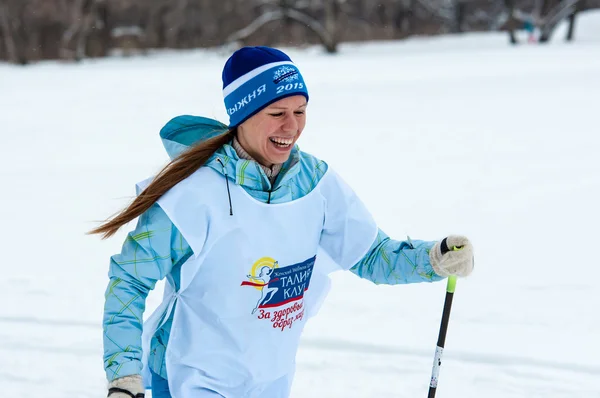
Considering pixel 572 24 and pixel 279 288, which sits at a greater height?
pixel 279 288

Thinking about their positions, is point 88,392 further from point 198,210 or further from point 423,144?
point 423,144

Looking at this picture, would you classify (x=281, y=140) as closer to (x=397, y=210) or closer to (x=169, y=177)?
(x=169, y=177)

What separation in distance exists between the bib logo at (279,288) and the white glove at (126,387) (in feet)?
1.31

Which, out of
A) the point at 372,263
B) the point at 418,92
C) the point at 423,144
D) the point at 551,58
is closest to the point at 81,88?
the point at 418,92

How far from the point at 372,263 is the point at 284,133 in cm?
57

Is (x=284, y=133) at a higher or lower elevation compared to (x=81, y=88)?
higher

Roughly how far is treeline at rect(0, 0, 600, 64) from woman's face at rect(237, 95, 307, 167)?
62.5 feet

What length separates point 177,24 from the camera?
2420 centimetres

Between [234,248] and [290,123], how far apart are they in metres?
0.40

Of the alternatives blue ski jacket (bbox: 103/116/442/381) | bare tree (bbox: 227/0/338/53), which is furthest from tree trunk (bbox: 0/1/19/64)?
blue ski jacket (bbox: 103/116/442/381)

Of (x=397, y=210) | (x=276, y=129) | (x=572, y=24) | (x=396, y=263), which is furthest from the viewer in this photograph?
(x=572, y=24)

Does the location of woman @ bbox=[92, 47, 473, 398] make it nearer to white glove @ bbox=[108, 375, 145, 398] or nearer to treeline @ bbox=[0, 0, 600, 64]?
white glove @ bbox=[108, 375, 145, 398]

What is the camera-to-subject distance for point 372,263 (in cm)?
243

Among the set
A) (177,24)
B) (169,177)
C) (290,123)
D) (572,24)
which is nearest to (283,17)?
(177,24)
